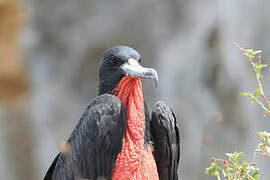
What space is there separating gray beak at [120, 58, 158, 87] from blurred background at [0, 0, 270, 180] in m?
2.88

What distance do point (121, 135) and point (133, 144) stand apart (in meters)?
0.09

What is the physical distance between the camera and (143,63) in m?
5.59

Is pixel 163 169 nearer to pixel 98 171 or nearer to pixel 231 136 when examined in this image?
pixel 98 171

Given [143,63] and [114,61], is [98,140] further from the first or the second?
[143,63]

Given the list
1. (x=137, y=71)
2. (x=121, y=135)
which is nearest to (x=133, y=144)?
(x=121, y=135)

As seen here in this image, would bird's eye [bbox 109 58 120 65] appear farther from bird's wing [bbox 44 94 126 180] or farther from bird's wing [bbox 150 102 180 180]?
bird's wing [bbox 150 102 180 180]

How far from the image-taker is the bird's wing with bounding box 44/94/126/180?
255 centimetres

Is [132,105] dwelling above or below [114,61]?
below

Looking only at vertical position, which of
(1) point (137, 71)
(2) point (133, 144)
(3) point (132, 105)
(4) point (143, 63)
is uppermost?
(4) point (143, 63)

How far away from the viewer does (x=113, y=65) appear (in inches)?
108

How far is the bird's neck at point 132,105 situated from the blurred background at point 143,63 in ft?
9.25

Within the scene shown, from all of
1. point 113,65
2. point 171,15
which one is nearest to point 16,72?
point 171,15

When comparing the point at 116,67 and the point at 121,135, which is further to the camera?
the point at 116,67

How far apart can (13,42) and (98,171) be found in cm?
354
